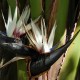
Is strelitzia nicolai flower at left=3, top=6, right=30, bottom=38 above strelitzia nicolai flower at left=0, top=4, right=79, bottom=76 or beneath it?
above

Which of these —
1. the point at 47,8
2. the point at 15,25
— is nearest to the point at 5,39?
the point at 15,25

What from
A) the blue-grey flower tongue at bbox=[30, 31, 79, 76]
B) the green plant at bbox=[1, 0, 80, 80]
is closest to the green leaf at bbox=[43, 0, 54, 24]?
the green plant at bbox=[1, 0, 80, 80]

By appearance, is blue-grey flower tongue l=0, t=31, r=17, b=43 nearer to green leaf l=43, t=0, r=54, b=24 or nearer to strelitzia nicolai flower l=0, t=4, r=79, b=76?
strelitzia nicolai flower l=0, t=4, r=79, b=76

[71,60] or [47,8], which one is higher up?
[47,8]

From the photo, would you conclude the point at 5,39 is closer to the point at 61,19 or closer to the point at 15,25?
the point at 15,25

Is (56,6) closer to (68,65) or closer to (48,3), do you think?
(48,3)

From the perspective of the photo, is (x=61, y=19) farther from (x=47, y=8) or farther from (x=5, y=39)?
(x=5, y=39)
